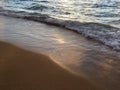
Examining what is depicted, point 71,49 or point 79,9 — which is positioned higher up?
point 79,9

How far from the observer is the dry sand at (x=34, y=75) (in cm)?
371

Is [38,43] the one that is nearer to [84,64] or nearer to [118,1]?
[84,64]

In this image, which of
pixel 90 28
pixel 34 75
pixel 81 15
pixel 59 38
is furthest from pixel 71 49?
pixel 81 15

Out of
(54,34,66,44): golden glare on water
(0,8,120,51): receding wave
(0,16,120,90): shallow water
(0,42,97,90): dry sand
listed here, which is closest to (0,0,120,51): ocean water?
(0,8,120,51): receding wave

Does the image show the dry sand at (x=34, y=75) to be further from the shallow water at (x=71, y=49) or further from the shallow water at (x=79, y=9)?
the shallow water at (x=79, y=9)

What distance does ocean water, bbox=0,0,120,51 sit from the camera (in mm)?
6511

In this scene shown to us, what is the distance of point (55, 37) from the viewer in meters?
6.10

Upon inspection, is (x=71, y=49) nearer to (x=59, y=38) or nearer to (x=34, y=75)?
(x=59, y=38)

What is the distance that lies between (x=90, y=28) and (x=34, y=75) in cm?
338

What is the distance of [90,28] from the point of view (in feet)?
22.9

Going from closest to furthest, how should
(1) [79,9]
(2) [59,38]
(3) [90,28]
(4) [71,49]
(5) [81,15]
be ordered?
1. (4) [71,49]
2. (2) [59,38]
3. (3) [90,28]
4. (5) [81,15]
5. (1) [79,9]

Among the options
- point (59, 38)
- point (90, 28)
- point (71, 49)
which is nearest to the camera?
point (71, 49)

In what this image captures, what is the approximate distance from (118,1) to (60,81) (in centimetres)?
819

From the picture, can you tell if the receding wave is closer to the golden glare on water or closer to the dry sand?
the golden glare on water
